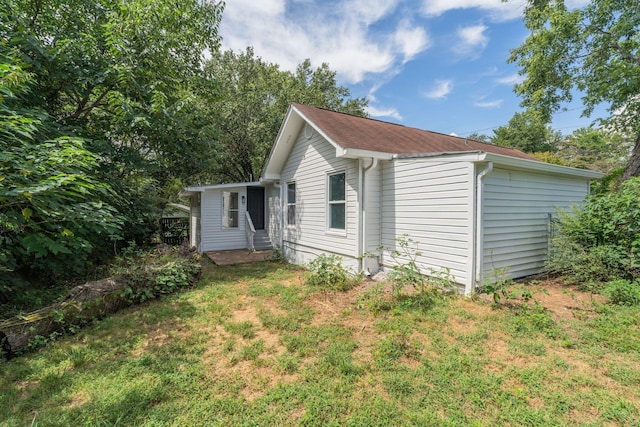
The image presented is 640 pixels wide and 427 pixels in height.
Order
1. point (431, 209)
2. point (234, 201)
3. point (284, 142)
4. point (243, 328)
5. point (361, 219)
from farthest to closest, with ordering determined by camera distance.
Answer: point (234, 201) → point (284, 142) → point (361, 219) → point (431, 209) → point (243, 328)

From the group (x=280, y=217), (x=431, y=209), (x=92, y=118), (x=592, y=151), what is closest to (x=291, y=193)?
(x=280, y=217)

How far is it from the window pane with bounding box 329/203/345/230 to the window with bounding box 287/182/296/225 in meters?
2.26

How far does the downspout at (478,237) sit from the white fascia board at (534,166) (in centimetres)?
23

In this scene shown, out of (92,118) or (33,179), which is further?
(92,118)

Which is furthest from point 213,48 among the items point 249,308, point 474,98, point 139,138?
point 474,98

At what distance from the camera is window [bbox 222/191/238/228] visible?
38.1ft

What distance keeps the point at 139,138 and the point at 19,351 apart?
7.15m

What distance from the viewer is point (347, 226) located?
6.72m

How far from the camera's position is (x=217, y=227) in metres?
10.8

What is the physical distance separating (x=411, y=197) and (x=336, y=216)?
2.22 metres

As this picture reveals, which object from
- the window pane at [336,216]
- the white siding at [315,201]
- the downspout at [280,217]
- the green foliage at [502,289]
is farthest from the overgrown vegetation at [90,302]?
the green foliage at [502,289]

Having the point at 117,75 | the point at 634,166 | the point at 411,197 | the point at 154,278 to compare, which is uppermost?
the point at 117,75

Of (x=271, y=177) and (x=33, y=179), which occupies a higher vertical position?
(x=271, y=177)

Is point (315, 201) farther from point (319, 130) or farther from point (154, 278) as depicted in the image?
point (154, 278)
